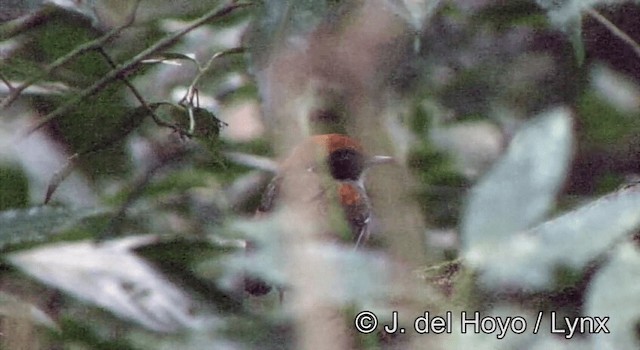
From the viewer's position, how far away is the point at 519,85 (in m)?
1.53

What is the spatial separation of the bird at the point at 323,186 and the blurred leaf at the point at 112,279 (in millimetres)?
94

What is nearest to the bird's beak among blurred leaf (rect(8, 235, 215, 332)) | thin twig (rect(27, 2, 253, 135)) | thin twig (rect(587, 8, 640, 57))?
blurred leaf (rect(8, 235, 215, 332))

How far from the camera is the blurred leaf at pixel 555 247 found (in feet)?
2.02

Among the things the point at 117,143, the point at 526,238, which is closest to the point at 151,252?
the point at 117,143

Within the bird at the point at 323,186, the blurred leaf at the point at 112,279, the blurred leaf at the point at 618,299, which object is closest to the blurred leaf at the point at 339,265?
the bird at the point at 323,186

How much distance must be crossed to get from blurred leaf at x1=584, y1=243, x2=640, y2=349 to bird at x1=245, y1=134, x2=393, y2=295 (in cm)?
18

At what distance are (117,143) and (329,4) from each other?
469 millimetres

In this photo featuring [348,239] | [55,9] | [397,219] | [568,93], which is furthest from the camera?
[568,93]

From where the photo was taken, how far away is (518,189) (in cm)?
69

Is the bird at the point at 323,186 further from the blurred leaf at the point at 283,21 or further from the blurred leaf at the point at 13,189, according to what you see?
the blurred leaf at the point at 13,189

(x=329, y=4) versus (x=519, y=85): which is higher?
(x=519, y=85)

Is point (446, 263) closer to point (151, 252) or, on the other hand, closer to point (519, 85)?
point (151, 252)

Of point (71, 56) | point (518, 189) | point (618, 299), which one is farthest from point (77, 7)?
point (618, 299)

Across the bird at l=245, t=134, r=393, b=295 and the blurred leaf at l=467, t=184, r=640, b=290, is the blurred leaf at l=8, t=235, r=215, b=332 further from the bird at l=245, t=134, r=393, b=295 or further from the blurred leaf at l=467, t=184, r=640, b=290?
the blurred leaf at l=467, t=184, r=640, b=290
